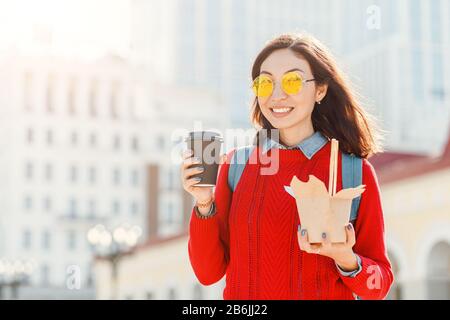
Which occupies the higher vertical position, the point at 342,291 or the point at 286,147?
the point at 286,147

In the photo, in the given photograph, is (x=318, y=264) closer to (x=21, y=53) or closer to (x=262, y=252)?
(x=262, y=252)

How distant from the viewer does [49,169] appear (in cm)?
6538

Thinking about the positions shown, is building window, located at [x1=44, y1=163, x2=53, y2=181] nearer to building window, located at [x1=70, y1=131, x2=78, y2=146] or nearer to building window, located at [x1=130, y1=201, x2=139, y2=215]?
building window, located at [x1=70, y1=131, x2=78, y2=146]

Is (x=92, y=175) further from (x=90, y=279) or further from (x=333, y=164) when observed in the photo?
(x=333, y=164)

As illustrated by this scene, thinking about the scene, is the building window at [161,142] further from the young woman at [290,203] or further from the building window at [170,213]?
the young woman at [290,203]

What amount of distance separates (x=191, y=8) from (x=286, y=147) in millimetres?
89318

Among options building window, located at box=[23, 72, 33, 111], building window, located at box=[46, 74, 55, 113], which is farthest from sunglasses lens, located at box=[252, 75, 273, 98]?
building window, located at box=[46, 74, 55, 113]

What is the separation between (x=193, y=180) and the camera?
288 cm

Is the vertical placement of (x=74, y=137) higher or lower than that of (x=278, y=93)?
lower

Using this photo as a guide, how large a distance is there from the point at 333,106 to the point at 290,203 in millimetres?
409

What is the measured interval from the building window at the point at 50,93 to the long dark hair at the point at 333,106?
64.5m

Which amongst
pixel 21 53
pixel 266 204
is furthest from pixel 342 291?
pixel 21 53

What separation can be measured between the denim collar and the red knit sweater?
0.02 meters

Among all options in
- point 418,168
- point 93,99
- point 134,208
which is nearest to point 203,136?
point 418,168
